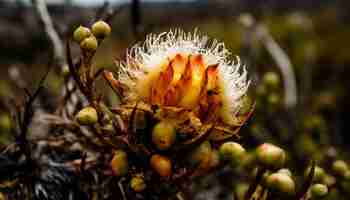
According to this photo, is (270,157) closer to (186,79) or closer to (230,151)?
(230,151)

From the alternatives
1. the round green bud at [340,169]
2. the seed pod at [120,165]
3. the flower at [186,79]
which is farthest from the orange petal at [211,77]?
the round green bud at [340,169]

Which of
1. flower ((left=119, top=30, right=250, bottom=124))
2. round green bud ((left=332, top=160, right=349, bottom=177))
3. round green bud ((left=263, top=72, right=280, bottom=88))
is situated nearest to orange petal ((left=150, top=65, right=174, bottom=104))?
flower ((left=119, top=30, right=250, bottom=124))

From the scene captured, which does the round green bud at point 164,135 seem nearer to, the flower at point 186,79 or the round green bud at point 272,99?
the flower at point 186,79

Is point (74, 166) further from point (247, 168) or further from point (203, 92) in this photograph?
point (247, 168)

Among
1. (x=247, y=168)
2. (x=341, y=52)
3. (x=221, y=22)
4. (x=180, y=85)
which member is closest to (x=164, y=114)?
(x=180, y=85)

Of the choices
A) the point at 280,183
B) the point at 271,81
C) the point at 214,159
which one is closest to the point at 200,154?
the point at 214,159

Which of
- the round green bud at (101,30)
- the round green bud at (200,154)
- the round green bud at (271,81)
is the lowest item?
the round green bud at (200,154)

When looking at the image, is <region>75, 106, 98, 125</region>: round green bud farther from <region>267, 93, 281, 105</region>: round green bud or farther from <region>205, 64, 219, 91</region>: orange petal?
<region>267, 93, 281, 105</region>: round green bud
